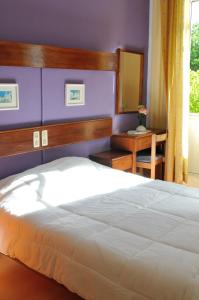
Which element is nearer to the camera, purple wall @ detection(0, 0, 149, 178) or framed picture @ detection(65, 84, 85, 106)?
purple wall @ detection(0, 0, 149, 178)

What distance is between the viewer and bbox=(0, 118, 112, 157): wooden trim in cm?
280

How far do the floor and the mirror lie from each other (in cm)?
222

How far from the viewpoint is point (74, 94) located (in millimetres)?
3416

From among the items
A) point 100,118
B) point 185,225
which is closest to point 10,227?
point 185,225

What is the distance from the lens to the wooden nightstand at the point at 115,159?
11.7ft

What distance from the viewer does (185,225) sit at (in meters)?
2.10

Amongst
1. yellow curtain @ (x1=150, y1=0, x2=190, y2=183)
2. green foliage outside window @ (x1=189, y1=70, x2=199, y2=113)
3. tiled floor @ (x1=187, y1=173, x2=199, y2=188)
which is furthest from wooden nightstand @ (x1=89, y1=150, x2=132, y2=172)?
green foliage outside window @ (x1=189, y1=70, x2=199, y2=113)

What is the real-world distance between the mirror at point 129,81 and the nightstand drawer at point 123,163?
62 centimetres

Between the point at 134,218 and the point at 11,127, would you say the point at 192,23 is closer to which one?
the point at 11,127

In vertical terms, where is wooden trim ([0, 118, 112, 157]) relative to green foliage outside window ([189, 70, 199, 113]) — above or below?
below

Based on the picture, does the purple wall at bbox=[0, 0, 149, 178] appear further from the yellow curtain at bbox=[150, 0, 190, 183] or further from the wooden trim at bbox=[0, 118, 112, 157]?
the yellow curtain at bbox=[150, 0, 190, 183]

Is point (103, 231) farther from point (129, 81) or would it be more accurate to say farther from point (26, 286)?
point (129, 81)

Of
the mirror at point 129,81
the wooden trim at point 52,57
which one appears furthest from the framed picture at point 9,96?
the mirror at point 129,81

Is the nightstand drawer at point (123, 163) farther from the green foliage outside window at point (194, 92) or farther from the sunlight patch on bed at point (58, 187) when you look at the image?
the green foliage outside window at point (194, 92)
